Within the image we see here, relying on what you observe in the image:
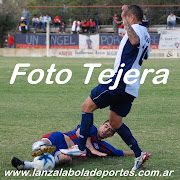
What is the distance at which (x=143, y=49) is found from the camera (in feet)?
18.6

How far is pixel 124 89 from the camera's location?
18.4 feet

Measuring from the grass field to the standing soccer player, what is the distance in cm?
43

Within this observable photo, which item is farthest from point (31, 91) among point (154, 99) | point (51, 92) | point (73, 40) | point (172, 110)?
point (73, 40)

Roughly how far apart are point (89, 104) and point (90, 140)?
0.75m

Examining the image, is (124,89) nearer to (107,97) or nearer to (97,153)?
Result: (107,97)

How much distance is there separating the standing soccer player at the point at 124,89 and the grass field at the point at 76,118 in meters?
0.43

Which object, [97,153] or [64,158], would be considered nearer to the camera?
[64,158]

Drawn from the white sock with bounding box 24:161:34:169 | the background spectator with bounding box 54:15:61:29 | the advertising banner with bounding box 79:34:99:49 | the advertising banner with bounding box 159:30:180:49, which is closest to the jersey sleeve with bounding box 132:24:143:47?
the white sock with bounding box 24:161:34:169

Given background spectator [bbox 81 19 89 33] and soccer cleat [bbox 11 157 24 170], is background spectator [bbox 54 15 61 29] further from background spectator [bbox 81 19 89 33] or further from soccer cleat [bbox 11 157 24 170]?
soccer cleat [bbox 11 157 24 170]

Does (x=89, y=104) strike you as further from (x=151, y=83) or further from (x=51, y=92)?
(x=151, y=83)

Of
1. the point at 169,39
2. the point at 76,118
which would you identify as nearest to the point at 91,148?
the point at 76,118

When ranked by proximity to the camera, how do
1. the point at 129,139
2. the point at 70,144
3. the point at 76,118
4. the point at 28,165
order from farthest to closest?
the point at 76,118 → the point at 70,144 → the point at 129,139 → the point at 28,165

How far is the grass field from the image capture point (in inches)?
249

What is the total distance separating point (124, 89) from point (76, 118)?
4196 mm
